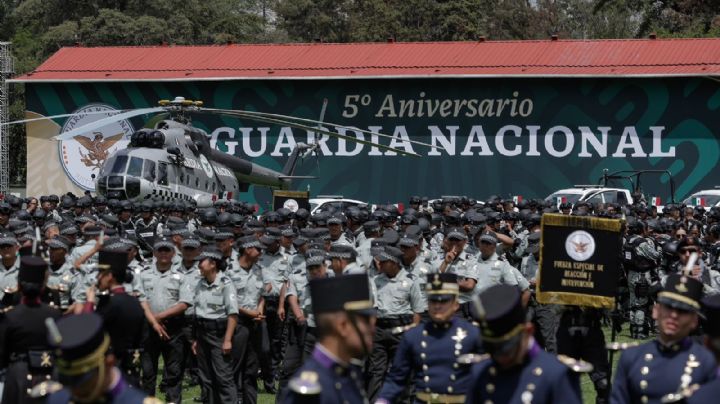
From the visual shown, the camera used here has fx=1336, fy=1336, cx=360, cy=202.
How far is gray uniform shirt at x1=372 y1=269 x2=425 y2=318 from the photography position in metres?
13.1

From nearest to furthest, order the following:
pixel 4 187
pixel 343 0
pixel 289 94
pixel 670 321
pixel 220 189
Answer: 1. pixel 670 321
2. pixel 220 189
3. pixel 289 94
4. pixel 4 187
5. pixel 343 0

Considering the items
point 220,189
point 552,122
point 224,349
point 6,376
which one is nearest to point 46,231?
point 224,349

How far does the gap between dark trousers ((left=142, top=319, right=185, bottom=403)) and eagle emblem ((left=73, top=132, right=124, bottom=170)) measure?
1190 inches

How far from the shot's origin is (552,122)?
137ft

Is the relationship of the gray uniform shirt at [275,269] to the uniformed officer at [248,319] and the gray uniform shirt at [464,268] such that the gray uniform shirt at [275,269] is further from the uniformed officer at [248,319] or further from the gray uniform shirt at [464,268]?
the gray uniform shirt at [464,268]

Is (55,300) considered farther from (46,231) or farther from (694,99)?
(694,99)

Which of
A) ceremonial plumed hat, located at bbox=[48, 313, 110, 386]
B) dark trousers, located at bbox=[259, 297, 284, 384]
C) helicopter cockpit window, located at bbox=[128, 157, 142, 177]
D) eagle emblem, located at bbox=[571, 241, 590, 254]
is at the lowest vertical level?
dark trousers, located at bbox=[259, 297, 284, 384]

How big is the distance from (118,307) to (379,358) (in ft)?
10.4

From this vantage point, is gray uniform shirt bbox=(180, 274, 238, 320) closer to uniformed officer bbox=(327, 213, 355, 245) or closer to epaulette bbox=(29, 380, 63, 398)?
epaulette bbox=(29, 380, 63, 398)

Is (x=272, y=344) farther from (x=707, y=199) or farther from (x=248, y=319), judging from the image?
(x=707, y=199)

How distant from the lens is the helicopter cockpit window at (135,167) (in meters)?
28.4

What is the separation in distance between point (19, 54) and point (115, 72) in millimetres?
25735

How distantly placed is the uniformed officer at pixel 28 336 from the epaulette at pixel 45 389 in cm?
23

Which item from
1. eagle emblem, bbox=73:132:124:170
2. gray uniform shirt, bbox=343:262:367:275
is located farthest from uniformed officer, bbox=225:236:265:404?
eagle emblem, bbox=73:132:124:170
